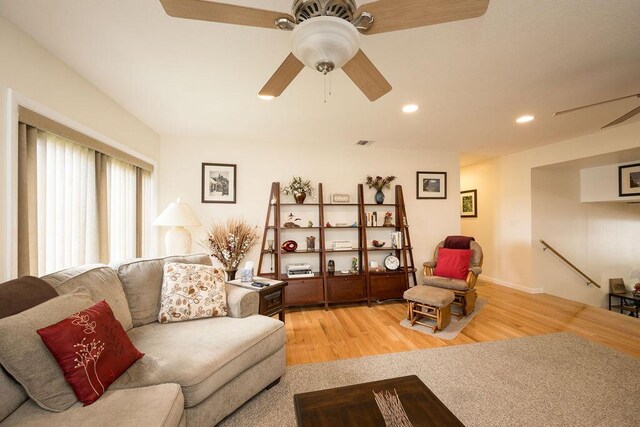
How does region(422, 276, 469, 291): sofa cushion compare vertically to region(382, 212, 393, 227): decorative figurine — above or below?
below

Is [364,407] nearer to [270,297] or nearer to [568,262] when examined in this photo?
[270,297]

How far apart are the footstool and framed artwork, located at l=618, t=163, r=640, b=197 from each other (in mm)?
3615

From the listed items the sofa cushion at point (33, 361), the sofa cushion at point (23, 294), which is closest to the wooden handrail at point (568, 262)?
the sofa cushion at point (33, 361)

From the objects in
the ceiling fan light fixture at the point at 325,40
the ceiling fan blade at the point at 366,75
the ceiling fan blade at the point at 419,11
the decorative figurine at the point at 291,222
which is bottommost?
the decorative figurine at the point at 291,222

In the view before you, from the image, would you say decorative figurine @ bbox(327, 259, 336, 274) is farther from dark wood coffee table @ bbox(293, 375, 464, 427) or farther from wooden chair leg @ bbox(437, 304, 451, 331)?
dark wood coffee table @ bbox(293, 375, 464, 427)

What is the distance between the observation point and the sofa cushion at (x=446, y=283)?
336 cm

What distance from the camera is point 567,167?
4.50 m

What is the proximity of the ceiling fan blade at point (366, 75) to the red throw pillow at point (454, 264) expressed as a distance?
2882mm

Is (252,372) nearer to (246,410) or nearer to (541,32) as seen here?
(246,410)

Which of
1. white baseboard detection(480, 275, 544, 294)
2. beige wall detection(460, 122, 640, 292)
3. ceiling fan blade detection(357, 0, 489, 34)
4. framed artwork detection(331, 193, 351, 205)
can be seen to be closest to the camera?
ceiling fan blade detection(357, 0, 489, 34)

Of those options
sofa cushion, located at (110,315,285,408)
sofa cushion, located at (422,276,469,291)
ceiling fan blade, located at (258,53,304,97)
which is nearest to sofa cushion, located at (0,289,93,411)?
sofa cushion, located at (110,315,285,408)

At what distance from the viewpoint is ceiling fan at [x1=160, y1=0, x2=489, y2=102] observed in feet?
3.27

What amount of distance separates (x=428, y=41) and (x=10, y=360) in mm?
2670

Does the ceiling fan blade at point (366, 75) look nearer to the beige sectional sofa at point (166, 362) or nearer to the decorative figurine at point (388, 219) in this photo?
the beige sectional sofa at point (166, 362)
